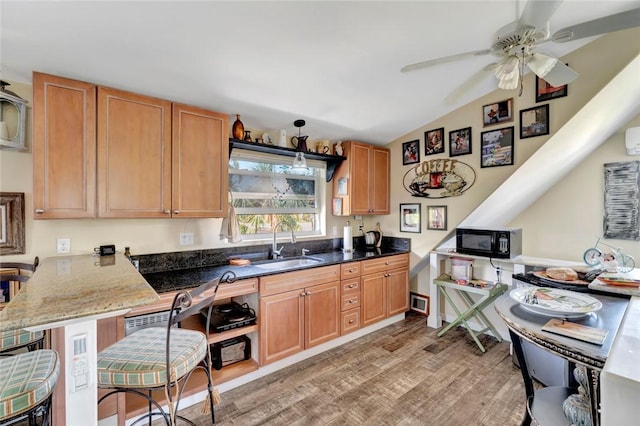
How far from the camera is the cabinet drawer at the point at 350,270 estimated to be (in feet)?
9.38

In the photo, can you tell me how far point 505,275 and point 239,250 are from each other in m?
2.87

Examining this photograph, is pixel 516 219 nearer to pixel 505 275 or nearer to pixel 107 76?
pixel 505 275

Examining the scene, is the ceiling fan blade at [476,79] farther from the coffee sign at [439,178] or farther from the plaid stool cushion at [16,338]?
the plaid stool cushion at [16,338]

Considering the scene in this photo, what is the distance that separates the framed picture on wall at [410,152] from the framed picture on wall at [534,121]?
3.60 feet

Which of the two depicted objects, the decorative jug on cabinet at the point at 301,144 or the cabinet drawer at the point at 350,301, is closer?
the cabinet drawer at the point at 350,301

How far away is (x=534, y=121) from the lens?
2521mm

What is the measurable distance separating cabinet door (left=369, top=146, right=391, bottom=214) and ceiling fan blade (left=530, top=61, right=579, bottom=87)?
6.79 ft

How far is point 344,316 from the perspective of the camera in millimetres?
2865

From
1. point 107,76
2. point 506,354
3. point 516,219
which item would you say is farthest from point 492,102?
point 107,76

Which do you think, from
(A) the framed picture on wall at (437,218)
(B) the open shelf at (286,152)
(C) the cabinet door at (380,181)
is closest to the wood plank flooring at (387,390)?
(A) the framed picture on wall at (437,218)

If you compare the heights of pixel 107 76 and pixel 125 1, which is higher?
pixel 125 1

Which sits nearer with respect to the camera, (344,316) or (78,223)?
(78,223)

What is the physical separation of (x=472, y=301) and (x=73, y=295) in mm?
3567

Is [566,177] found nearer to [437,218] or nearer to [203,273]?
[437,218]
